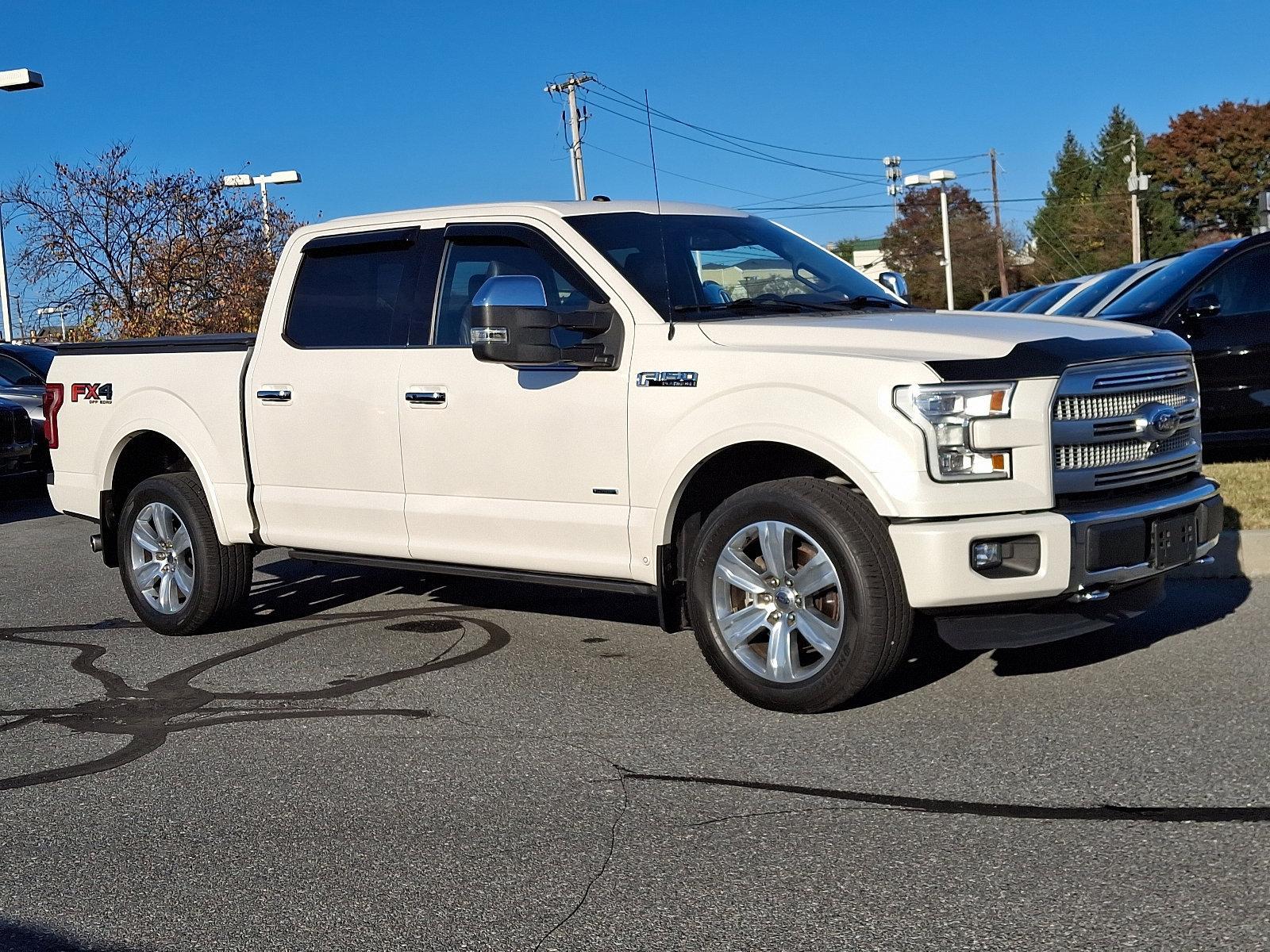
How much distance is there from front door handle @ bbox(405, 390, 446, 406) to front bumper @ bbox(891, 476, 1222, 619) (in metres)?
2.27

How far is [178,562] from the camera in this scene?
305 inches

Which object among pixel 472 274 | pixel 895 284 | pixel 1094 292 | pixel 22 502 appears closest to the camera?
pixel 472 274

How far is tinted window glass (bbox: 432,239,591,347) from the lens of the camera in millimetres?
6383

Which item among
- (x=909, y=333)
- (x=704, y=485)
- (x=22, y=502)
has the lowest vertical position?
(x=22, y=502)

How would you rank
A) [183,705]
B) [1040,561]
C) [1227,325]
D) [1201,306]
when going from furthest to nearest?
[1227,325], [1201,306], [183,705], [1040,561]

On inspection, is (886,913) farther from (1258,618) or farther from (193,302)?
(193,302)

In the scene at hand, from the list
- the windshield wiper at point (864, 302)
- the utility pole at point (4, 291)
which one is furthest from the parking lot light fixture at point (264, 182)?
the windshield wiper at point (864, 302)

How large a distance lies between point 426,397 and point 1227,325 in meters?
6.86

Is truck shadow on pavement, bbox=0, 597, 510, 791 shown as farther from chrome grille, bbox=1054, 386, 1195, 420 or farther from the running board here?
chrome grille, bbox=1054, 386, 1195, 420

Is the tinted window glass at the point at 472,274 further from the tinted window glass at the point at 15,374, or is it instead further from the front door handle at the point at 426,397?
the tinted window glass at the point at 15,374

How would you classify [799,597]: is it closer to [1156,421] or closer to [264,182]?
[1156,421]

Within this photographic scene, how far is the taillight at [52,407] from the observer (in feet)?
27.2

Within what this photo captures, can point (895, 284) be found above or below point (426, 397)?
above

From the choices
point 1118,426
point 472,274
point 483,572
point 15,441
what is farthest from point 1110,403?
point 15,441
